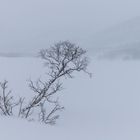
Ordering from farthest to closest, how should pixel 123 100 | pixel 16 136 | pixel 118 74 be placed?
pixel 118 74 < pixel 123 100 < pixel 16 136

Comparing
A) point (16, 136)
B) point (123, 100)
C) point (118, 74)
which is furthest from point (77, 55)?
point (118, 74)

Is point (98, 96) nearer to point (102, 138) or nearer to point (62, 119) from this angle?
point (62, 119)

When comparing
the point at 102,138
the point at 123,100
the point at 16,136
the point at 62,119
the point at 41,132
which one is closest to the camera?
the point at 16,136

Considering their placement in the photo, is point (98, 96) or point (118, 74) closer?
point (98, 96)

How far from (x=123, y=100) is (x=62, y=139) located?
17265 millimetres

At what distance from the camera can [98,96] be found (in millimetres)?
29297

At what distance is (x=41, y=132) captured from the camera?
448 inches

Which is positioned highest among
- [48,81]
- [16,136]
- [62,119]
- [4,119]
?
[48,81]

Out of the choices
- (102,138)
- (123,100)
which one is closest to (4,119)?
(102,138)

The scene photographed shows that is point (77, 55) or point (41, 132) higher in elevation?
point (77, 55)

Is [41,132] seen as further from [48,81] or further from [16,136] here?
[48,81]

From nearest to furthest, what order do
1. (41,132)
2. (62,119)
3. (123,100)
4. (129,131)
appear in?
(41,132) → (129,131) → (62,119) → (123,100)

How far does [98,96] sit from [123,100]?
1.99m

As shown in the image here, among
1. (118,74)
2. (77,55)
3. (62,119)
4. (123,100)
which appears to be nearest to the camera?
(77,55)
